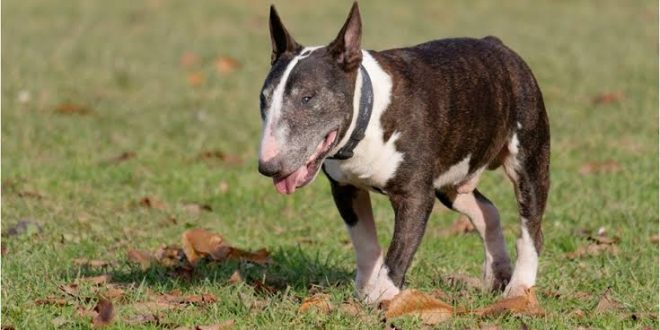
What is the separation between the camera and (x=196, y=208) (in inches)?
360

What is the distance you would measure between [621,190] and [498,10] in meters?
11.3

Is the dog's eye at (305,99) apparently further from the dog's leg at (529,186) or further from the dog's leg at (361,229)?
the dog's leg at (529,186)

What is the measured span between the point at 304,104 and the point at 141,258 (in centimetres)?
200

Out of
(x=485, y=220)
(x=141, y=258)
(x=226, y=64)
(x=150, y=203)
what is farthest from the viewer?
(x=226, y=64)

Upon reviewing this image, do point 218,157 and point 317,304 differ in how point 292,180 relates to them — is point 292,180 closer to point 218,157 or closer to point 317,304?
point 317,304

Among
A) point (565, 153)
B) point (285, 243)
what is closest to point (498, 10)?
point (565, 153)

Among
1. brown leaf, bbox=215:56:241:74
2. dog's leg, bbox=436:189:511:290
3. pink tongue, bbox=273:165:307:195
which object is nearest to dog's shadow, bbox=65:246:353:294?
dog's leg, bbox=436:189:511:290

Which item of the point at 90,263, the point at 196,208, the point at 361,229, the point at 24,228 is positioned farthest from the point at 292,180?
the point at 196,208

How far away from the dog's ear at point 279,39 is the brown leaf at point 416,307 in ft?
3.97

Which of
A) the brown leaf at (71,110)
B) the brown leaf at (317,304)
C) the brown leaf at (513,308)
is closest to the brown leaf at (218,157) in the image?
the brown leaf at (71,110)

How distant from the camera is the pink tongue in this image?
5.74 m

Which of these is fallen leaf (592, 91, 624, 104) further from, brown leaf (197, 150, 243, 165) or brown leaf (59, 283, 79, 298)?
brown leaf (59, 283, 79, 298)

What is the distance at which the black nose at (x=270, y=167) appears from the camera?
18.4 feet

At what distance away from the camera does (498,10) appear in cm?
2044
